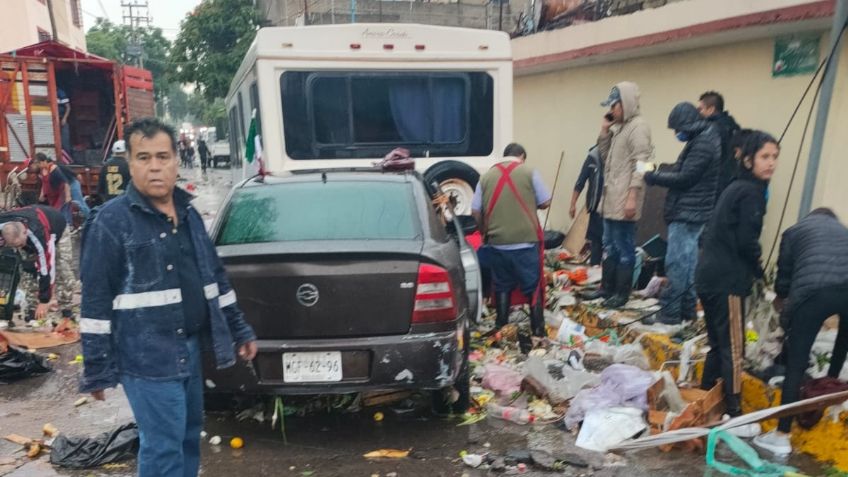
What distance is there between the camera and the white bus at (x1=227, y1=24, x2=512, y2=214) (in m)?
7.00

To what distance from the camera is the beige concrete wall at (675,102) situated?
6.00 metres

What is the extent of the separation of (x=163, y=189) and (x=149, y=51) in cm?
6053

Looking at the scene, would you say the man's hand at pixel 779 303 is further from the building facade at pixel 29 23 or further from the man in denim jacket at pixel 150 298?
the building facade at pixel 29 23

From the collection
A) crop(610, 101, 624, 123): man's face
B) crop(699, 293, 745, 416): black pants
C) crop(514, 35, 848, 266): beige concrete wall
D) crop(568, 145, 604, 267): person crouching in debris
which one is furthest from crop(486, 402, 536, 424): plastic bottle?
crop(514, 35, 848, 266): beige concrete wall

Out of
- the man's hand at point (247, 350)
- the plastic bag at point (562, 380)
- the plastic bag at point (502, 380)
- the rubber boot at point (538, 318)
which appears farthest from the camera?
the rubber boot at point (538, 318)

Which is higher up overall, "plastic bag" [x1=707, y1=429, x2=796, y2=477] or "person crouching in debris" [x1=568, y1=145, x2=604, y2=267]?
"person crouching in debris" [x1=568, y1=145, x2=604, y2=267]

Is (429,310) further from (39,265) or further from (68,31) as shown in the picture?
(68,31)

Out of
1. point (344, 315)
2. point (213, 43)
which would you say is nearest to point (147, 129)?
point (344, 315)

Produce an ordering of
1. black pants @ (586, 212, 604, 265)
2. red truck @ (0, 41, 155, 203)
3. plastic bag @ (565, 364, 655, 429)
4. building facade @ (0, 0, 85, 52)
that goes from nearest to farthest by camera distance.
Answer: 1. plastic bag @ (565, 364, 655, 429)
2. black pants @ (586, 212, 604, 265)
3. red truck @ (0, 41, 155, 203)
4. building facade @ (0, 0, 85, 52)

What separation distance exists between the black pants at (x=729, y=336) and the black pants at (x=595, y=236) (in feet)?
12.9

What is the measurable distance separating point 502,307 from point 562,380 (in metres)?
1.26

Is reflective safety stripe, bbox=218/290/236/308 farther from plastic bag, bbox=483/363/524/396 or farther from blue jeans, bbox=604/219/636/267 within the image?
blue jeans, bbox=604/219/636/267

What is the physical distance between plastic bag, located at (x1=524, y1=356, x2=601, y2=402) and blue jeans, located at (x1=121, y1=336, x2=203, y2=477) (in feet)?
8.39

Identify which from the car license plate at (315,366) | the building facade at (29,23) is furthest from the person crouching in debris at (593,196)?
the building facade at (29,23)
